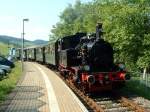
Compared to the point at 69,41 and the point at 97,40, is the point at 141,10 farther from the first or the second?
the point at 97,40

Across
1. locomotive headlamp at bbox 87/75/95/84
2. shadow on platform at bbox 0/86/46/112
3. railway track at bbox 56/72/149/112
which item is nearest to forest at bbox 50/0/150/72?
railway track at bbox 56/72/149/112

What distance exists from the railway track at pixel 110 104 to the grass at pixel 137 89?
1.91 metres

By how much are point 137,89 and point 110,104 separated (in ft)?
19.8

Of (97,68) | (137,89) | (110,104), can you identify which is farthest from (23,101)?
(137,89)

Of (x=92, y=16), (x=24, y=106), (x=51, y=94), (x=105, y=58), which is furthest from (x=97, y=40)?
(x=92, y=16)

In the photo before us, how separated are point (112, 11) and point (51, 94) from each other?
520 inches

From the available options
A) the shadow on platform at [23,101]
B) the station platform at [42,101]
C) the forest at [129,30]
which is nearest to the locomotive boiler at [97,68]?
the station platform at [42,101]

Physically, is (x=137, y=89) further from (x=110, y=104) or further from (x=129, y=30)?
(x=129, y=30)

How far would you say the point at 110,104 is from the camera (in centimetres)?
1811

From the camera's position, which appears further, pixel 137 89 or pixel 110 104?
pixel 137 89

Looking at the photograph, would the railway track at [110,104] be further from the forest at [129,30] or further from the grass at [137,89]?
the forest at [129,30]

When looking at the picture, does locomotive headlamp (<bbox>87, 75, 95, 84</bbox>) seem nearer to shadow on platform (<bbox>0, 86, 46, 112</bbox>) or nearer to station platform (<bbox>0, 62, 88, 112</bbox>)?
station platform (<bbox>0, 62, 88, 112</bbox>)

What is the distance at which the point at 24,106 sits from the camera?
51.9 feet

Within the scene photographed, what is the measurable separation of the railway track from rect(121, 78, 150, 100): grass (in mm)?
1913
